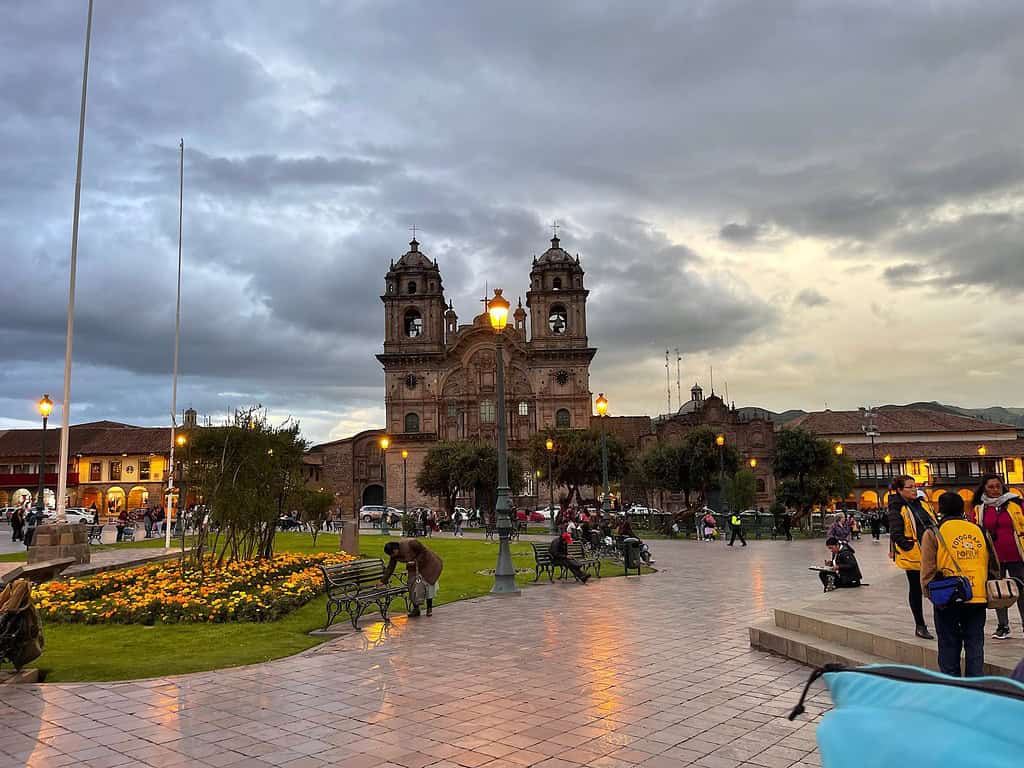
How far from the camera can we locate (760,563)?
846 inches

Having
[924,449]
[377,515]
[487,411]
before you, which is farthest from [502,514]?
[924,449]

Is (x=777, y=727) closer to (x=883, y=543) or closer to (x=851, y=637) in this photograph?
(x=851, y=637)

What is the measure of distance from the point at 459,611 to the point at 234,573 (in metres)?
4.79

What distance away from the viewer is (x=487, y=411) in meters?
71.5

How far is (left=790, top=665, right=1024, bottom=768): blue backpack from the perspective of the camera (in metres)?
1.35

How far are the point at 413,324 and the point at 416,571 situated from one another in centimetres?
6397

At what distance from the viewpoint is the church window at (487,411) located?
71.0 metres

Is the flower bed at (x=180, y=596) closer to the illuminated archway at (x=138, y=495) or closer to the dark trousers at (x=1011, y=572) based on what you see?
the dark trousers at (x=1011, y=572)

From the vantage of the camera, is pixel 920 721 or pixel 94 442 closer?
pixel 920 721

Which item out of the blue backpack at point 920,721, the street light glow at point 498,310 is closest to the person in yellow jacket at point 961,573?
the blue backpack at point 920,721

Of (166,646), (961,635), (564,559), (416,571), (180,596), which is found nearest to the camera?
(961,635)

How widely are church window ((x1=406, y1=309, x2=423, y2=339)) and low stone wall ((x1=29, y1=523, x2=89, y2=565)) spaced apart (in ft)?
184

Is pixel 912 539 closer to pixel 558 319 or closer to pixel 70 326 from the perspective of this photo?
pixel 70 326

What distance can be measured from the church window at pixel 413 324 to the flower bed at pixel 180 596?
2346 inches
